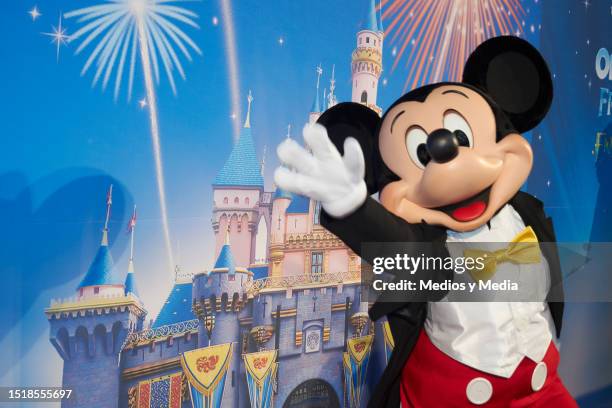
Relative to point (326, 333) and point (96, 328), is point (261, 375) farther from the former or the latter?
point (96, 328)

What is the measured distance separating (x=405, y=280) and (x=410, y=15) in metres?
1.03

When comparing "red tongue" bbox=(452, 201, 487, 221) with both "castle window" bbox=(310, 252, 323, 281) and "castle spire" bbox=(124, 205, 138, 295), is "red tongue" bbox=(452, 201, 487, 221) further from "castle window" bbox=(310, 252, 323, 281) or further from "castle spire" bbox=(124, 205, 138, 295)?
"castle spire" bbox=(124, 205, 138, 295)

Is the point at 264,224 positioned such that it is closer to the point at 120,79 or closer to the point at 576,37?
the point at 120,79

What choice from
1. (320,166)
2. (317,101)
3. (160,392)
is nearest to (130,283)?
(160,392)

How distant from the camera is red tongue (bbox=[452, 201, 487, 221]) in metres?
0.88

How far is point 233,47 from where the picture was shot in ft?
3.77

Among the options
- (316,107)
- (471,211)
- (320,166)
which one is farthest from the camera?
(316,107)

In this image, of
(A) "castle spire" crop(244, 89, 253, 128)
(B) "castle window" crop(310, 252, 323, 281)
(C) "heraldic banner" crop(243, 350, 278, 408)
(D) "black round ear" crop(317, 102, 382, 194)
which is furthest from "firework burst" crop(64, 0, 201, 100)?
(C) "heraldic banner" crop(243, 350, 278, 408)

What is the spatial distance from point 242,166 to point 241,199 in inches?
3.5

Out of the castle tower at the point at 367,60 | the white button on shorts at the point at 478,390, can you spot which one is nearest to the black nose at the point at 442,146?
the white button on shorts at the point at 478,390

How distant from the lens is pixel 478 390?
0.87 meters

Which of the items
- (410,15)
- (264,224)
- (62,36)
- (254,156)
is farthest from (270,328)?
(410,15)

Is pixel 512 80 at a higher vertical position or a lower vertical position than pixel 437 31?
lower

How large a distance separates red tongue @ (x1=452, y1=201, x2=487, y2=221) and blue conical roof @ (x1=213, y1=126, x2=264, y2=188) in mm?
566
